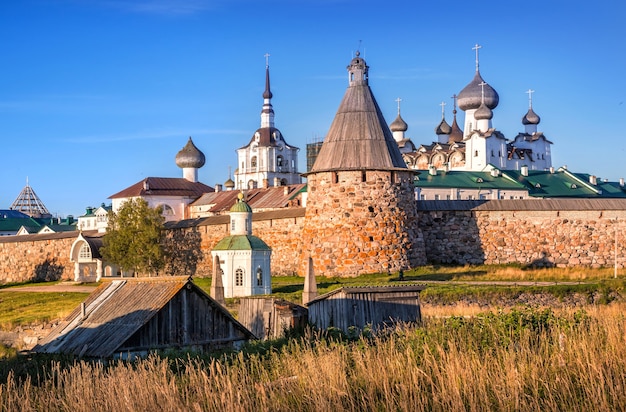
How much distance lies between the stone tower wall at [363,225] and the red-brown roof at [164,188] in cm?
3007

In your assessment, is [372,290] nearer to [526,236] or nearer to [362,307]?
[362,307]

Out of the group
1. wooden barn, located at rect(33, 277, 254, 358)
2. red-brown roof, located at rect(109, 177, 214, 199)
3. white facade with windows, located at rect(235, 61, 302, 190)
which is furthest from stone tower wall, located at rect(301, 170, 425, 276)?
white facade with windows, located at rect(235, 61, 302, 190)

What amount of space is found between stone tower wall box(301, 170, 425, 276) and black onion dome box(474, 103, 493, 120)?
46.0m

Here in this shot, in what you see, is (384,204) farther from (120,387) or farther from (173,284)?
(120,387)

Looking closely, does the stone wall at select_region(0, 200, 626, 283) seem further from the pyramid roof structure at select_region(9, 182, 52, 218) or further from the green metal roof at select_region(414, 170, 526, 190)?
the pyramid roof structure at select_region(9, 182, 52, 218)

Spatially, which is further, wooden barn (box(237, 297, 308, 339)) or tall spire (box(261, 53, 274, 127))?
tall spire (box(261, 53, 274, 127))

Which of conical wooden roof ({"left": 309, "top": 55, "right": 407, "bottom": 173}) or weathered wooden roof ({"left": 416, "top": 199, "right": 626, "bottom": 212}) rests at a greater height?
conical wooden roof ({"left": 309, "top": 55, "right": 407, "bottom": 173})

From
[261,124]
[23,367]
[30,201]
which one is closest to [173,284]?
[23,367]

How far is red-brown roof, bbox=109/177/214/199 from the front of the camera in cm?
5572

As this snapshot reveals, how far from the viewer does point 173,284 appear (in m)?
14.0

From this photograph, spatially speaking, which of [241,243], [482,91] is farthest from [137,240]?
[482,91]

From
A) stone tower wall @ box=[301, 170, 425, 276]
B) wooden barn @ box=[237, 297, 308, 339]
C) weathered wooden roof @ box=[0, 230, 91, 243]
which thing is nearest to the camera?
wooden barn @ box=[237, 297, 308, 339]

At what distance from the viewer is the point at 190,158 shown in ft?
210

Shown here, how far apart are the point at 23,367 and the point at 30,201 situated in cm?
11345
